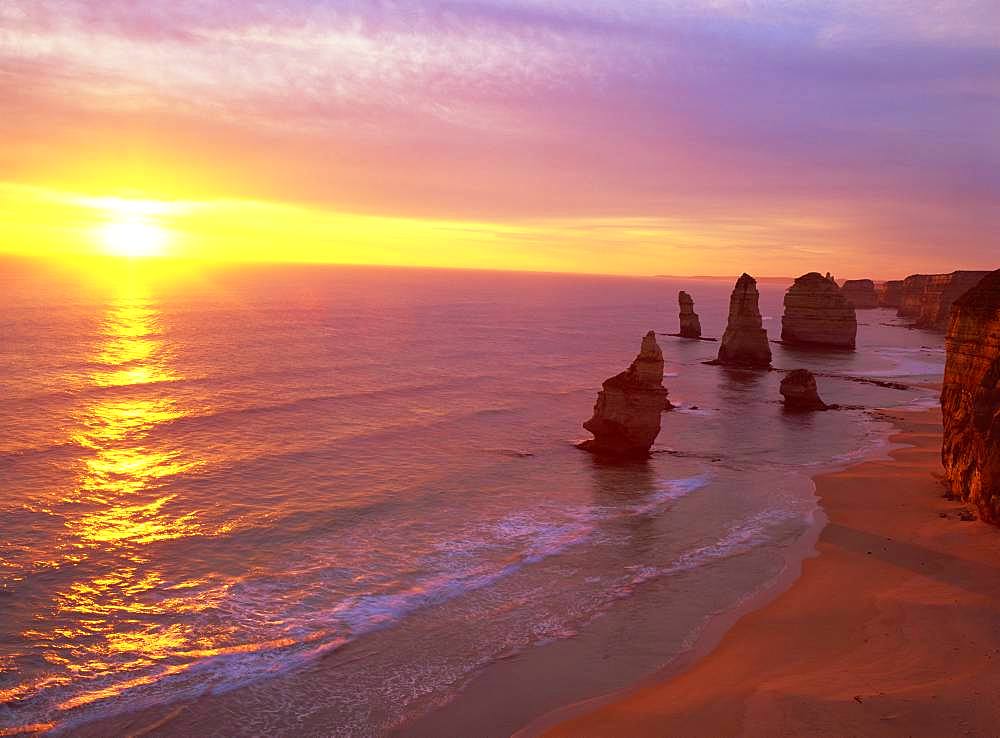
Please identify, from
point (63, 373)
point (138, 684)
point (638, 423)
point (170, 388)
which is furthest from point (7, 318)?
point (138, 684)

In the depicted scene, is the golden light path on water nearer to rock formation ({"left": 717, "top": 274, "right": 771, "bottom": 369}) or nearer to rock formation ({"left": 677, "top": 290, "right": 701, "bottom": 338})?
rock formation ({"left": 717, "top": 274, "right": 771, "bottom": 369})

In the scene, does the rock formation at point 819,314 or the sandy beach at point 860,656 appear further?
the rock formation at point 819,314

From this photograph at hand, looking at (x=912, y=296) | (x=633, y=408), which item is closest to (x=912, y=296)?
(x=912, y=296)

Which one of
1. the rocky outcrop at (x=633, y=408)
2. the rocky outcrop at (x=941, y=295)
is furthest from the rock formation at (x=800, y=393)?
the rocky outcrop at (x=941, y=295)

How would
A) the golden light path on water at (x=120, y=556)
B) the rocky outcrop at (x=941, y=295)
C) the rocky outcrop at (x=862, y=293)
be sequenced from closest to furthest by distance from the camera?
Answer: the golden light path on water at (x=120, y=556) < the rocky outcrop at (x=941, y=295) < the rocky outcrop at (x=862, y=293)

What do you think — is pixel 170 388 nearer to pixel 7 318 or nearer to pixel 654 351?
pixel 654 351

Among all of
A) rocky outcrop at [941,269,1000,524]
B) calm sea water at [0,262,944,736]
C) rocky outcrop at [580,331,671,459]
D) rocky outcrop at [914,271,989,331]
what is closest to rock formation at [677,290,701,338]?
rocky outcrop at [914,271,989,331]

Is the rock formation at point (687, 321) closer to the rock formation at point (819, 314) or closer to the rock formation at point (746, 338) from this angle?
the rock formation at point (819, 314)
